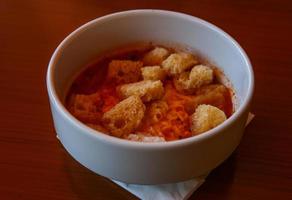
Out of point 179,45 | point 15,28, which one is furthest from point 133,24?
point 15,28

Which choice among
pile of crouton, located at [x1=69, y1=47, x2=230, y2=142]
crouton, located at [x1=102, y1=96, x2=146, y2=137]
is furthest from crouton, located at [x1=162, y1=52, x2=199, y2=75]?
crouton, located at [x1=102, y1=96, x2=146, y2=137]

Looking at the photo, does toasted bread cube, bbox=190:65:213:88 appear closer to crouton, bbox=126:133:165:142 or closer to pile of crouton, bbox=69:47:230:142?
pile of crouton, bbox=69:47:230:142

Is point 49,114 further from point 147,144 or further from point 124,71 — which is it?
point 147,144

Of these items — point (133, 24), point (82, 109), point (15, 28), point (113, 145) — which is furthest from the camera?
point (15, 28)

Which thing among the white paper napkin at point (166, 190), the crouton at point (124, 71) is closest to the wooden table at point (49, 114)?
the white paper napkin at point (166, 190)

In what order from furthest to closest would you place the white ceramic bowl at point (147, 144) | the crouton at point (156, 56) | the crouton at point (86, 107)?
the crouton at point (156, 56) → the crouton at point (86, 107) → the white ceramic bowl at point (147, 144)

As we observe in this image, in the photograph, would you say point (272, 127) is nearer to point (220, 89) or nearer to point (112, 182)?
point (220, 89)

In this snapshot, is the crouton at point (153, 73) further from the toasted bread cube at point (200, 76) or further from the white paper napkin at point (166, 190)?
the white paper napkin at point (166, 190)

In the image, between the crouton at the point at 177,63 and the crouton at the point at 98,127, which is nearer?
the crouton at the point at 98,127
